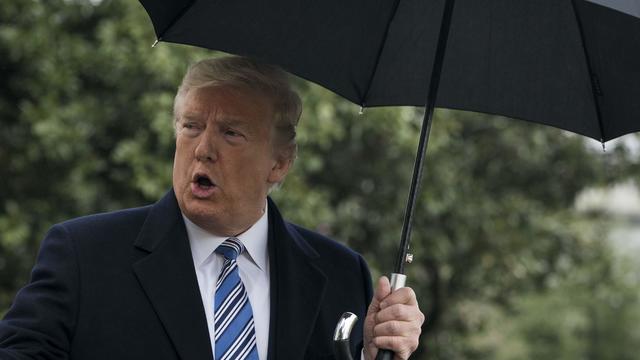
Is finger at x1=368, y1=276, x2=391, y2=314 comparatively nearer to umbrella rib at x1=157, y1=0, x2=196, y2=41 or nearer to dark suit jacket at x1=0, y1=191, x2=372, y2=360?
dark suit jacket at x1=0, y1=191, x2=372, y2=360

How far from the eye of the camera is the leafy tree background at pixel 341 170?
7301mm

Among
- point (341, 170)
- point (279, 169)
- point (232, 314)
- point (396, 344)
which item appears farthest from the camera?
point (341, 170)

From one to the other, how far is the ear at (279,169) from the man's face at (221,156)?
87 mm

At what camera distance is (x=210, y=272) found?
3.16 metres

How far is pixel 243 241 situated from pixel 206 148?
→ 30 cm

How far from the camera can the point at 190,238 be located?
10.4 feet

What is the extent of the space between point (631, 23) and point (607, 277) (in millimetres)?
11094

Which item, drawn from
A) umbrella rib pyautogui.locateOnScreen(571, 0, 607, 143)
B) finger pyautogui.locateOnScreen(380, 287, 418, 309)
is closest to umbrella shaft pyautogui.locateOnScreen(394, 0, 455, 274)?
finger pyautogui.locateOnScreen(380, 287, 418, 309)

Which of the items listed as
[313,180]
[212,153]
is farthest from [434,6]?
[313,180]

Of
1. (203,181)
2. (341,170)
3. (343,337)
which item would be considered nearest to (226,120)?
(203,181)

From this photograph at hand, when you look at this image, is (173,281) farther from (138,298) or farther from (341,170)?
(341,170)

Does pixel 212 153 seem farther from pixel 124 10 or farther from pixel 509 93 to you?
pixel 124 10

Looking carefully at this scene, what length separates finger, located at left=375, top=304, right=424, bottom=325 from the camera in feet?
9.87

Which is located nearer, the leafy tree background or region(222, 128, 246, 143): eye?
region(222, 128, 246, 143): eye
